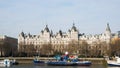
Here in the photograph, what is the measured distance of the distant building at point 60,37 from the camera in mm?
158875

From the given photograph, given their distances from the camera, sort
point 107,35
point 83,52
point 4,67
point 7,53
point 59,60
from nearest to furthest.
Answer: point 4,67 → point 59,60 → point 83,52 → point 7,53 → point 107,35

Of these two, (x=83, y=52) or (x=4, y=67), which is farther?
(x=83, y=52)

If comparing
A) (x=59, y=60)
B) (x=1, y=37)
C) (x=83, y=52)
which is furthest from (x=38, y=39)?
(x=59, y=60)

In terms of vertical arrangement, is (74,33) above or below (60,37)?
above

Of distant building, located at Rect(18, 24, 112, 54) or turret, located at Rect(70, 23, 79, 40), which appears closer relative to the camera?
distant building, located at Rect(18, 24, 112, 54)

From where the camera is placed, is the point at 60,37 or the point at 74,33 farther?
the point at 60,37

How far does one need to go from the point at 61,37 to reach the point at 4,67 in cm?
8991

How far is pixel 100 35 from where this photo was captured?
161m

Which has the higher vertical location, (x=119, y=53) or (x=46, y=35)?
(x=46, y=35)

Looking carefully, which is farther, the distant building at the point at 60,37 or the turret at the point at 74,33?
the turret at the point at 74,33

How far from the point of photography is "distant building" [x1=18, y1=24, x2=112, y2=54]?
6255 inches

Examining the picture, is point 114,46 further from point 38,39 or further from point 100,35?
point 38,39

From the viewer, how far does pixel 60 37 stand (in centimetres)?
16462

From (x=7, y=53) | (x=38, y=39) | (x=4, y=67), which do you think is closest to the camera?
(x=4, y=67)
